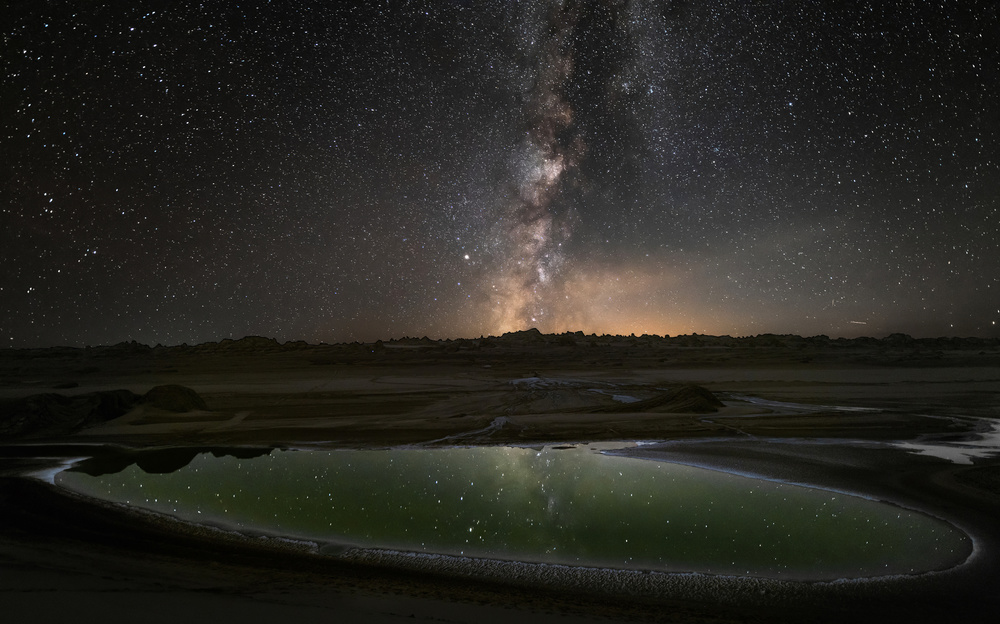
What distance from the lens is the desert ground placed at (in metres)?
3.63

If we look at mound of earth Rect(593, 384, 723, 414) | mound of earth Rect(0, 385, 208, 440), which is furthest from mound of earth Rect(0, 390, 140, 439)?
mound of earth Rect(593, 384, 723, 414)

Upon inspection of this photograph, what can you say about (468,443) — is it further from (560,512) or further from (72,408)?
(72,408)

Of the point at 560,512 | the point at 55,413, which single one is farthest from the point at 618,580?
the point at 55,413

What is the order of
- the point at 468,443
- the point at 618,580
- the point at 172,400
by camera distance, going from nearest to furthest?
the point at 618,580, the point at 468,443, the point at 172,400

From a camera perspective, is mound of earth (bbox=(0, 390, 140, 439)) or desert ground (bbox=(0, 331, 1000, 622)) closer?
desert ground (bbox=(0, 331, 1000, 622))

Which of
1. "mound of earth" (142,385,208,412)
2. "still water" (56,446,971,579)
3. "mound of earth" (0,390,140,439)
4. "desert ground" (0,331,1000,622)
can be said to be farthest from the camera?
"mound of earth" (142,385,208,412)

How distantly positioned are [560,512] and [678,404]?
27.0ft

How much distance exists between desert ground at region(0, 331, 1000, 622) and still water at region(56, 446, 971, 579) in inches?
14.8

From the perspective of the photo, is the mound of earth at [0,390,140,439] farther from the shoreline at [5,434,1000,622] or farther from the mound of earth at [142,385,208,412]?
the shoreline at [5,434,1000,622]

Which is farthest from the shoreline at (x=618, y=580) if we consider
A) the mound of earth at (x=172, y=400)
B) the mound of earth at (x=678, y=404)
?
the mound of earth at (x=172, y=400)

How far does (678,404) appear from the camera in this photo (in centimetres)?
1339

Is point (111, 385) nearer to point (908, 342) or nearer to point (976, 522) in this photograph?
point (976, 522)

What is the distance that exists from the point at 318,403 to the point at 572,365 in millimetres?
17176

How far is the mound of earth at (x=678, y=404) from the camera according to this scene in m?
13.1
